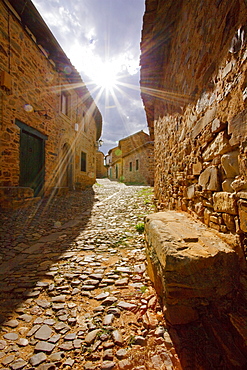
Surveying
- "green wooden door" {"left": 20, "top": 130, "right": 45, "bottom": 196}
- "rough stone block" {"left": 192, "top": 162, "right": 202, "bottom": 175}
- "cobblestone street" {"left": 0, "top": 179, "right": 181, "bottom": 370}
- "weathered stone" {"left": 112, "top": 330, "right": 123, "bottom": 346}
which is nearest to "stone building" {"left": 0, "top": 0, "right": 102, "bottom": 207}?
"green wooden door" {"left": 20, "top": 130, "right": 45, "bottom": 196}

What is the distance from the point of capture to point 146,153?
14781 millimetres

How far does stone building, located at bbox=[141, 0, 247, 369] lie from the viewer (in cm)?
125

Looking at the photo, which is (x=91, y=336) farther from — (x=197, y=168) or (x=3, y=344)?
(x=197, y=168)

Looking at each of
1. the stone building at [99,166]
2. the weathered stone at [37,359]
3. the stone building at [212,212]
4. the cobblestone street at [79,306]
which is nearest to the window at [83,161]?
the cobblestone street at [79,306]

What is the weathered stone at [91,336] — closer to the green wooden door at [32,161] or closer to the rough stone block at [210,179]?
the rough stone block at [210,179]

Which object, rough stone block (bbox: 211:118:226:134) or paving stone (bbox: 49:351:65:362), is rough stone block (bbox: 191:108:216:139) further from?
paving stone (bbox: 49:351:65:362)

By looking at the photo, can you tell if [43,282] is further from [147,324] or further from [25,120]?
[25,120]

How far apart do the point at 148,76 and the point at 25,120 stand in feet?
15.5

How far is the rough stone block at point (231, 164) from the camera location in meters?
1.43

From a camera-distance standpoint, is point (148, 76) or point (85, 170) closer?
point (148, 76)

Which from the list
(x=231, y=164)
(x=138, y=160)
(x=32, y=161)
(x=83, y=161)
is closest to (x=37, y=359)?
(x=231, y=164)

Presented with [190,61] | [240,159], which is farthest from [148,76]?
[240,159]

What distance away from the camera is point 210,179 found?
6.10 feet

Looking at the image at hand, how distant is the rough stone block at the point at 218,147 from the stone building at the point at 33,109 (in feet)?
17.7
